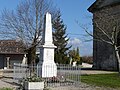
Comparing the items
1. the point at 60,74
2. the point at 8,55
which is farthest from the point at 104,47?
the point at 60,74

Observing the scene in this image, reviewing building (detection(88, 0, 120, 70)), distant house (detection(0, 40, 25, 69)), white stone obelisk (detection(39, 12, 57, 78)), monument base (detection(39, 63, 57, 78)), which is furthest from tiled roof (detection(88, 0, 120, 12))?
monument base (detection(39, 63, 57, 78))

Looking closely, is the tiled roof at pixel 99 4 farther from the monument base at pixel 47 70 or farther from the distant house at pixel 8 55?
the monument base at pixel 47 70

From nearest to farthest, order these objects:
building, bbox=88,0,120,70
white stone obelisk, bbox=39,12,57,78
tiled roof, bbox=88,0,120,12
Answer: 1. white stone obelisk, bbox=39,12,57,78
2. building, bbox=88,0,120,70
3. tiled roof, bbox=88,0,120,12

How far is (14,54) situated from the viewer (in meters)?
48.7

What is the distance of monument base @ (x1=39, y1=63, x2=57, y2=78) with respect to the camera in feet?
55.1

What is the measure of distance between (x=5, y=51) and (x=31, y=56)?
879 inches

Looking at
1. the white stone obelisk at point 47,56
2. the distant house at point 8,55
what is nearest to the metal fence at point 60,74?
the white stone obelisk at point 47,56

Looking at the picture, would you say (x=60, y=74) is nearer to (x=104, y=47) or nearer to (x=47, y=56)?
(x=47, y=56)

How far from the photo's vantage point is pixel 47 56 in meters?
17.5

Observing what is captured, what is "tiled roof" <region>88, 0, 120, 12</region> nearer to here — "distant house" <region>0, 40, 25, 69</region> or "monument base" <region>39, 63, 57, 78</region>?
"distant house" <region>0, 40, 25, 69</region>

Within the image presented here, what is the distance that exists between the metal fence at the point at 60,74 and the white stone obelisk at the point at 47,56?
41cm

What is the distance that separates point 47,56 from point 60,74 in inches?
57.9

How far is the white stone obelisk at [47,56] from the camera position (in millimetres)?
16969

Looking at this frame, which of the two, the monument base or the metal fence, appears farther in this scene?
the monument base
